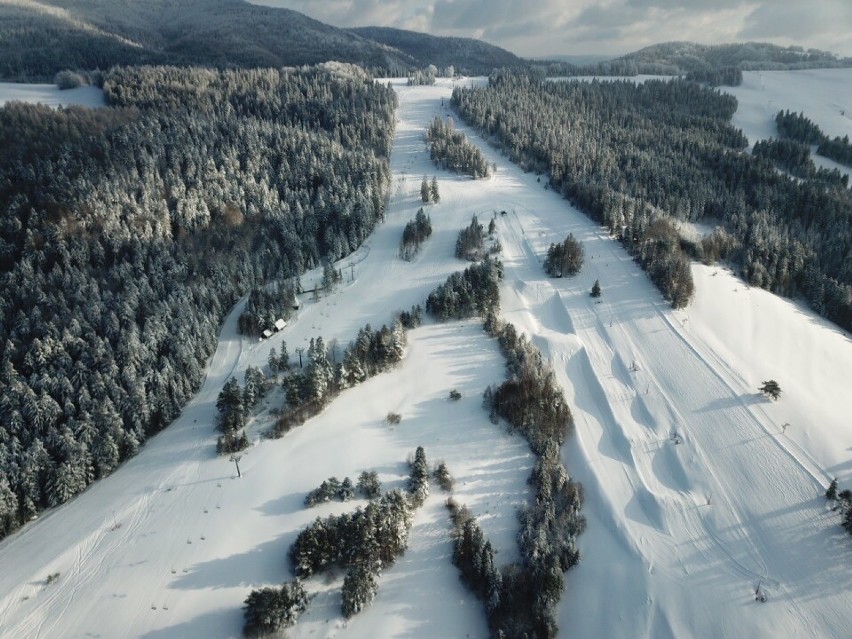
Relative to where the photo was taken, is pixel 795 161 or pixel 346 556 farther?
pixel 795 161

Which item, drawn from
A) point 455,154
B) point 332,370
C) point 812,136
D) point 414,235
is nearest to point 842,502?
point 332,370

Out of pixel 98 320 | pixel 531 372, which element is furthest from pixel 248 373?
pixel 531 372

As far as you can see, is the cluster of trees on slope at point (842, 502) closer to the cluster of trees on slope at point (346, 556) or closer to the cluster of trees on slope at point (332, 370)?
the cluster of trees on slope at point (346, 556)

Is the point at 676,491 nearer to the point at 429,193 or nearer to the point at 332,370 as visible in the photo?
the point at 332,370

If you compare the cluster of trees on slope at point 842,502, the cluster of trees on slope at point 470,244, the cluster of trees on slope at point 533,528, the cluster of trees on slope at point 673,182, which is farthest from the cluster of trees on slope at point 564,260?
the cluster of trees on slope at point 842,502

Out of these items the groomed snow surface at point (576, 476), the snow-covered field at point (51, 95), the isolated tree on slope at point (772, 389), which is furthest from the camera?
the snow-covered field at point (51, 95)

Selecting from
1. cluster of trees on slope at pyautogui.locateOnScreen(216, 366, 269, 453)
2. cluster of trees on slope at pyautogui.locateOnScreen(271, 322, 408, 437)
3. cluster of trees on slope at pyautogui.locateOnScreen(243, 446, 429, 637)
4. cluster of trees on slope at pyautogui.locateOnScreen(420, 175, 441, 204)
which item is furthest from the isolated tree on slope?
cluster of trees on slope at pyautogui.locateOnScreen(420, 175, 441, 204)
